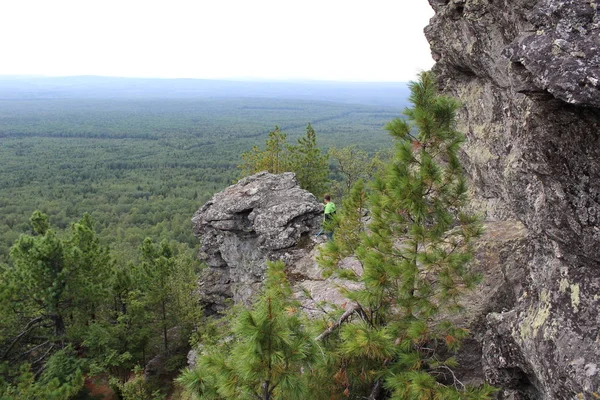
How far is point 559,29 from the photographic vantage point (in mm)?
4070

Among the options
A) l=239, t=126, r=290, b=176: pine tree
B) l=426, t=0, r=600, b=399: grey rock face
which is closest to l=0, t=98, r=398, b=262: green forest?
l=239, t=126, r=290, b=176: pine tree

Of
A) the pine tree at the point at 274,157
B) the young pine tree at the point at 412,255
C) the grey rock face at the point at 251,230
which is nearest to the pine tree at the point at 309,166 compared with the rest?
the pine tree at the point at 274,157

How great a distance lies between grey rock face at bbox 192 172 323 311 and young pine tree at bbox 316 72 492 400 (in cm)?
886

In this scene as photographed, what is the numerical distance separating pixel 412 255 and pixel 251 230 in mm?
12131

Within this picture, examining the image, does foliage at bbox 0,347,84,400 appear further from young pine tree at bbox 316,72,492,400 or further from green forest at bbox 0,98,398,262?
green forest at bbox 0,98,398,262

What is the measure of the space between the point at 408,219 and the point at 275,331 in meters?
2.61

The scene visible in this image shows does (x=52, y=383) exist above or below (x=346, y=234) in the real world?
below

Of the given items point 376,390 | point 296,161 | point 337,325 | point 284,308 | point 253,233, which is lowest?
point 253,233

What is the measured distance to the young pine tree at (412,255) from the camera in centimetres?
Result: 554

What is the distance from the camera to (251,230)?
17.5m

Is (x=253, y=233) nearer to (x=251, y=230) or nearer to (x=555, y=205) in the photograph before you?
(x=251, y=230)

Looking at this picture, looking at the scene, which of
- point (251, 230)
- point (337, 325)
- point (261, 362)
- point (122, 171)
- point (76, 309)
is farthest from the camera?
point (122, 171)

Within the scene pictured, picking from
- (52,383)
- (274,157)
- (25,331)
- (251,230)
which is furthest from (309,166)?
(52,383)

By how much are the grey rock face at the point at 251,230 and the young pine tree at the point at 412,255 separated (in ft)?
29.1
